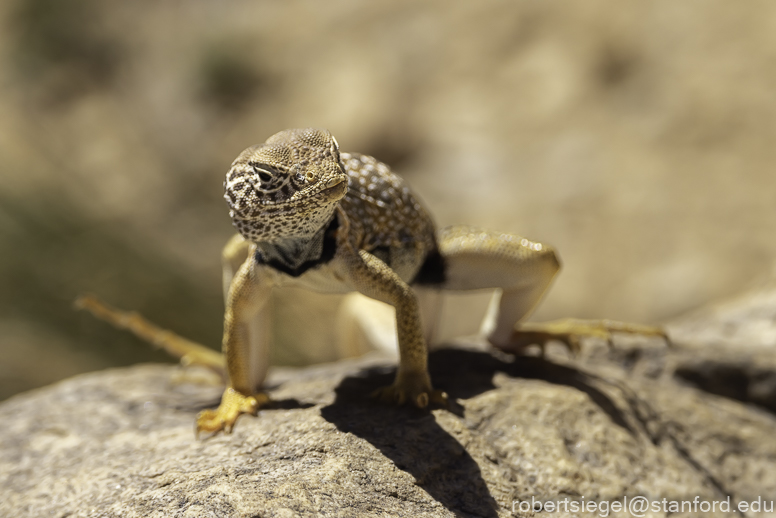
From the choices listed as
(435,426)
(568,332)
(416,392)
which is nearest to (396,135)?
(568,332)

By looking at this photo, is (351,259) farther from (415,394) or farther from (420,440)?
(420,440)

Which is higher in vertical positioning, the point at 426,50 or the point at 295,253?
the point at 426,50

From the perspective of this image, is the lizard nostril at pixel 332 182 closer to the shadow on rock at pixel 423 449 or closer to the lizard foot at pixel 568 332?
the shadow on rock at pixel 423 449

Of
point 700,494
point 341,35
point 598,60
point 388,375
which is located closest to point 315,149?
point 388,375

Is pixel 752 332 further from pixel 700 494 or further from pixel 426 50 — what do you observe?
pixel 426 50

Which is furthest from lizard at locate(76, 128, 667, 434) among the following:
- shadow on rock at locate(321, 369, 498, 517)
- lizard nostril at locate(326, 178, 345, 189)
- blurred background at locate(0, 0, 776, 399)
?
blurred background at locate(0, 0, 776, 399)

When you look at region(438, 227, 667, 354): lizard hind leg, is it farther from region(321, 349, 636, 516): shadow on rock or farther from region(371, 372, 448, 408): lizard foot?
region(371, 372, 448, 408): lizard foot

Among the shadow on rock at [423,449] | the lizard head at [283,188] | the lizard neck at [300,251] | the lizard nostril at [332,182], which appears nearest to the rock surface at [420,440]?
the shadow on rock at [423,449]
